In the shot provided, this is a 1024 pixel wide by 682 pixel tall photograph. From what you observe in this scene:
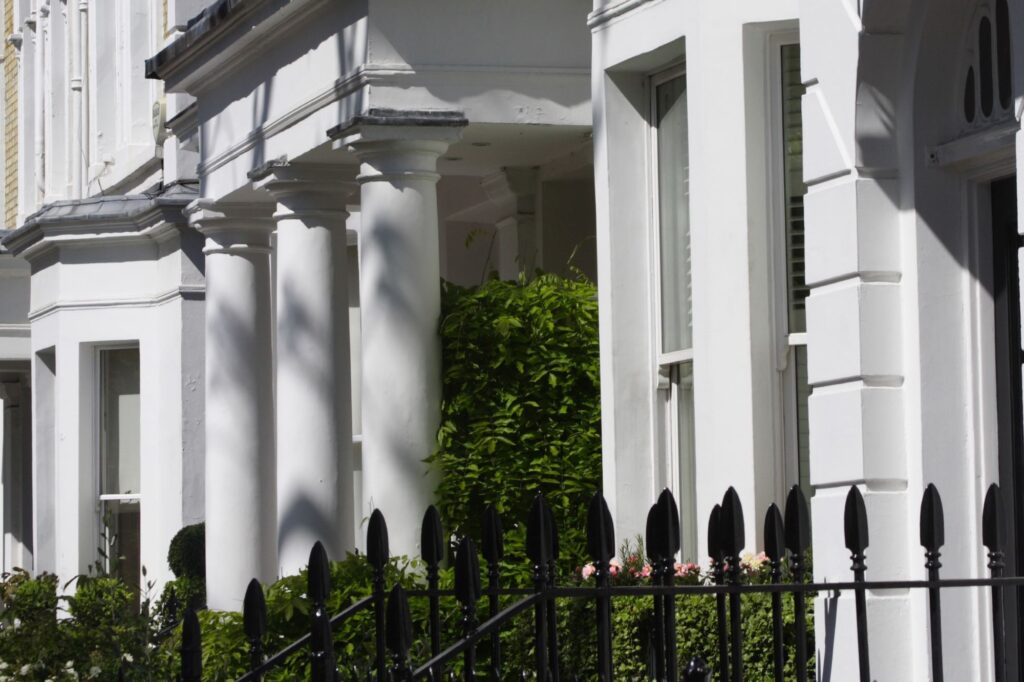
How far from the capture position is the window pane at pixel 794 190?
8.09 m

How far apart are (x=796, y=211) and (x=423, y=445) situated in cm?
285

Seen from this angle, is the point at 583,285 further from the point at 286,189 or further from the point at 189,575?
the point at 189,575

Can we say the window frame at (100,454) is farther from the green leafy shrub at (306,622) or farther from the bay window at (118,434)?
the green leafy shrub at (306,622)

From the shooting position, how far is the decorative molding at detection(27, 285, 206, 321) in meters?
15.0

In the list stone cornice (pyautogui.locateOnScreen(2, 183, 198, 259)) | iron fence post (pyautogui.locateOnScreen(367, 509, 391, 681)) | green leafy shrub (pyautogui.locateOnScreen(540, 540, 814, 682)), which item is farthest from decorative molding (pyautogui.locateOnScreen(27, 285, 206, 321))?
iron fence post (pyautogui.locateOnScreen(367, 509, 391, 681))

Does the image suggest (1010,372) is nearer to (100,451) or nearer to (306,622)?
(306,622)

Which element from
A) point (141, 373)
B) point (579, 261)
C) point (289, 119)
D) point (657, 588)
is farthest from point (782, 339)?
point (141, 373)

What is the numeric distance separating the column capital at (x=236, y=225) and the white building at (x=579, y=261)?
0.02 metres

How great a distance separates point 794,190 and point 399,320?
272 cm

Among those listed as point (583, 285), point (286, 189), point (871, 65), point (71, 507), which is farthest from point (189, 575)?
point (871, 65)

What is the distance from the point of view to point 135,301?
15.7 meters

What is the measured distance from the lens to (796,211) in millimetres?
8109

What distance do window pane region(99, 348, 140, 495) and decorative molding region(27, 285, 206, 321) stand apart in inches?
19.6

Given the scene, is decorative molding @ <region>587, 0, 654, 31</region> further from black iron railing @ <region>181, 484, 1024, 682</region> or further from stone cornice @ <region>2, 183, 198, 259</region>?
stone cornice @ <region>2, 183, 198, 259</region>
